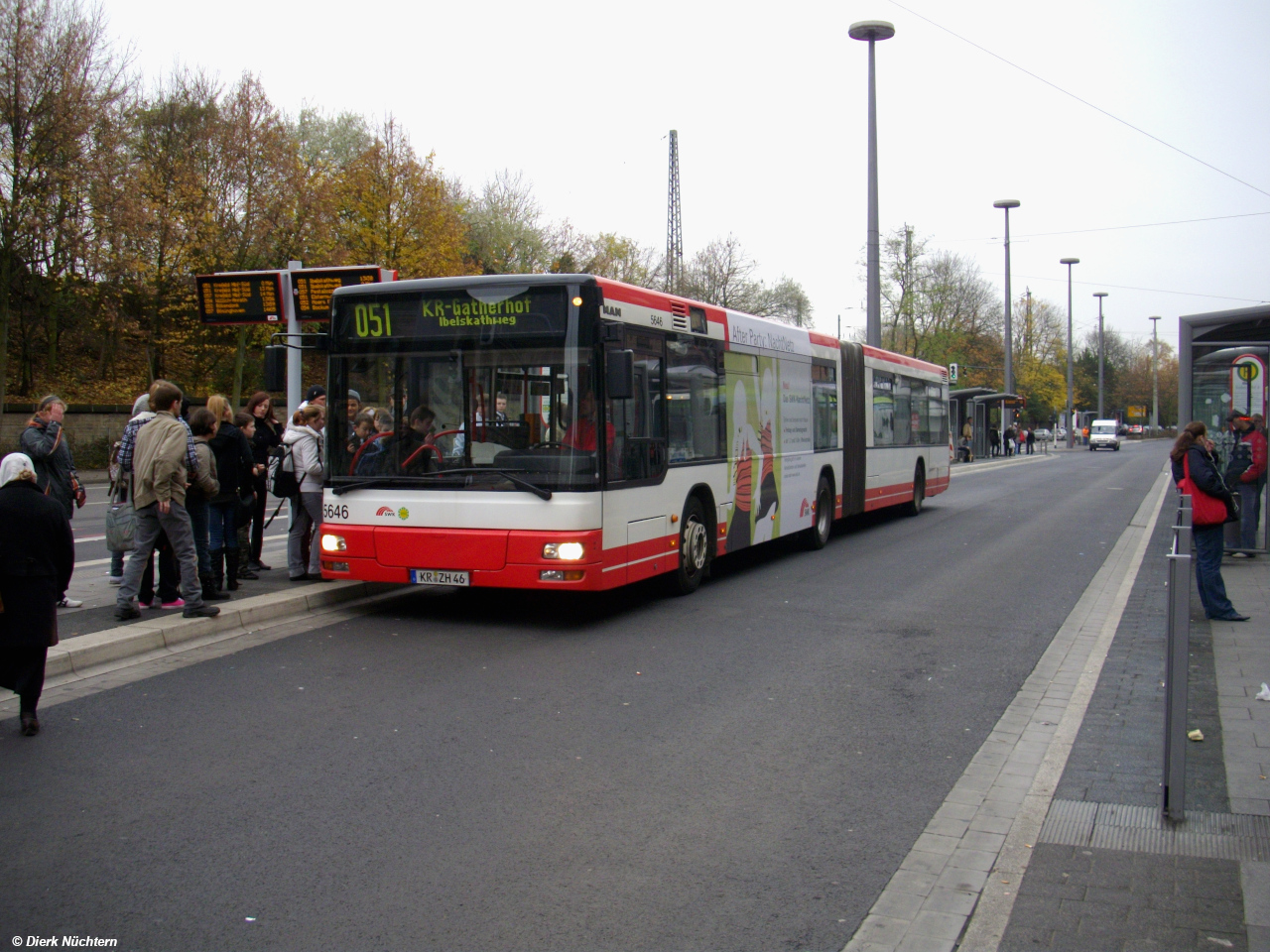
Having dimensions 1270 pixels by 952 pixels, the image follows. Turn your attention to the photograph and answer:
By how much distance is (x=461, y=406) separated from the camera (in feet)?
29.9

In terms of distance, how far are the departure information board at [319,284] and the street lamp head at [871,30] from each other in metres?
16.6

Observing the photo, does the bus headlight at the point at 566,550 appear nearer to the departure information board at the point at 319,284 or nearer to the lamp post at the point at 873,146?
the departure information board at the point at 319,284

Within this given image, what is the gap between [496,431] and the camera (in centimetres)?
908

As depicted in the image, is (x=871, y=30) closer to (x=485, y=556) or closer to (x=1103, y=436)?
(x=485, y=556)

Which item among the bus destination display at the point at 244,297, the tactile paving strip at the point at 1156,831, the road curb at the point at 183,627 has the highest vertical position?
the bus destination display at the point at 244,297

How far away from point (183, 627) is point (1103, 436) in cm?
7764

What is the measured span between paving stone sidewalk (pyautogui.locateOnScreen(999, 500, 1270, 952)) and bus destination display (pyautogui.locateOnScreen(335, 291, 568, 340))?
4.95 metres

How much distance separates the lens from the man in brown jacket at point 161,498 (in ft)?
26.6

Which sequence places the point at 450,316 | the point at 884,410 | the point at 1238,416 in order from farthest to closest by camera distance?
the point at 884,410 → the point at 1238,416 → the point at 450,316

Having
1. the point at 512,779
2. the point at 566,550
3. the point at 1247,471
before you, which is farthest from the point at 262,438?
the point at 1247,471

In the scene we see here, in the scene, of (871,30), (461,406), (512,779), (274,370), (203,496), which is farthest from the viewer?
(871,30)

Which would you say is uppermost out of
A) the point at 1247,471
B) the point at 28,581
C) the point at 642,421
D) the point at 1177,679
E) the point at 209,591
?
the point at 642,421

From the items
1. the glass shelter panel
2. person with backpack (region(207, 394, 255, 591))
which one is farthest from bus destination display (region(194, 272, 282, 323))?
the glass shelter panel

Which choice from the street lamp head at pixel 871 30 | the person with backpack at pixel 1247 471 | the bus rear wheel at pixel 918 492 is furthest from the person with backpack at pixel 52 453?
the street lamp head at pixel 871 30
